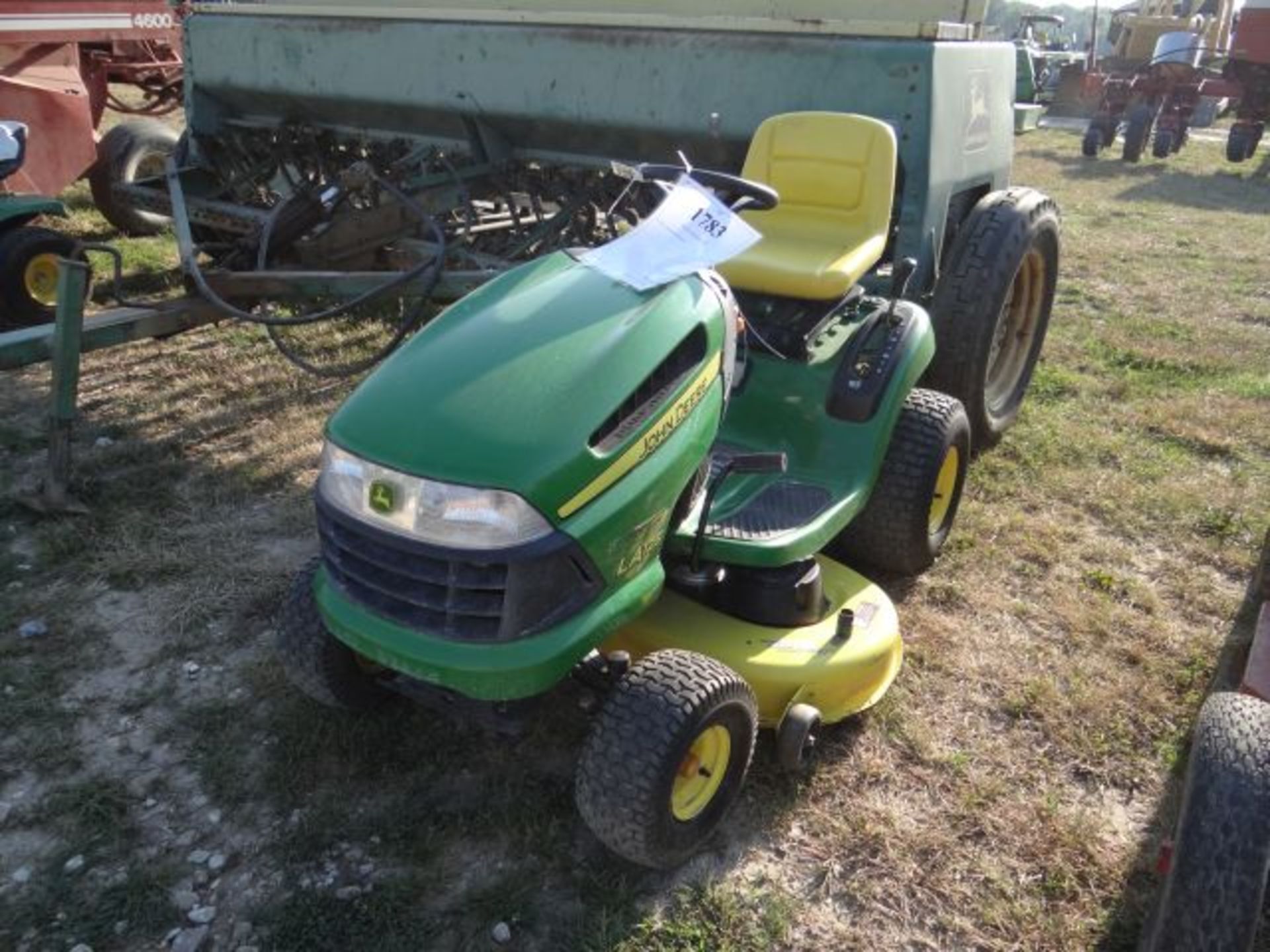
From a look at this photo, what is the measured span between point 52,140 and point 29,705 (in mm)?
4583

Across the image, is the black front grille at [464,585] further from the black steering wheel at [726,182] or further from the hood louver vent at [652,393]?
the black steering wheel at [726,182]

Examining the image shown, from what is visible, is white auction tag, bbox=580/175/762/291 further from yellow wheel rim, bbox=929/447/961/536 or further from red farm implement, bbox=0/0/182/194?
red farm implement, bbox=0/0/182/194

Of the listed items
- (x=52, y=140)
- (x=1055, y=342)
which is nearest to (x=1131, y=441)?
(x=1055, y=342)

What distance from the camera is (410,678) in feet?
7.07

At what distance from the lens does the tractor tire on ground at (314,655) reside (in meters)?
2.20

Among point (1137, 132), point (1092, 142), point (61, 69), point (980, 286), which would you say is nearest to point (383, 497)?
point (980, 286)

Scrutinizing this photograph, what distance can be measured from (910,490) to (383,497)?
4.86 ft

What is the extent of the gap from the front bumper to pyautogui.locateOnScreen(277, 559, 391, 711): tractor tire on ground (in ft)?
0.95

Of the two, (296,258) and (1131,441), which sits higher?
(296,258)

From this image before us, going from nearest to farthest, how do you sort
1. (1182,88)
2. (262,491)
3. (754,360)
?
(754,360) → (262,491) → (1182,88)

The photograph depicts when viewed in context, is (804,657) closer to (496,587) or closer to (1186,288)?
(496,587)

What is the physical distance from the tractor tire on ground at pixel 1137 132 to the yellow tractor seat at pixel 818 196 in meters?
11.2

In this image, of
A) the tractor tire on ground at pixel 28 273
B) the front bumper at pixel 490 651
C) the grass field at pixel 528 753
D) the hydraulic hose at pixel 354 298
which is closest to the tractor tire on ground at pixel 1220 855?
the grass field at pixel 528 753

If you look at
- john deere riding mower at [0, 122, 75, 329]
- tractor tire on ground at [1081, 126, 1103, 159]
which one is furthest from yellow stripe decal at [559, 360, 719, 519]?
tractor tire on ground at [1081, 126, 1103, 159]
